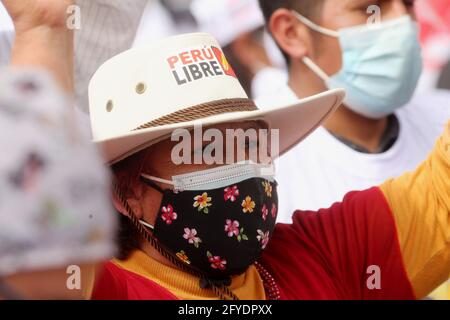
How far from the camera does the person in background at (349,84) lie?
246 cm

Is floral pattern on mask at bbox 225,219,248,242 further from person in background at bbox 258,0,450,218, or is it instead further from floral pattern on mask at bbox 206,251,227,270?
person in background at bbox 258,0,450,218

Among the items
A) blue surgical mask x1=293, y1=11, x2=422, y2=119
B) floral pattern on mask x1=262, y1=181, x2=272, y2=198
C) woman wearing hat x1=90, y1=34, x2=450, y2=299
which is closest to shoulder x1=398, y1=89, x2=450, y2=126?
blue surgical mask x1=293, y1=11, x2=422, y2=119

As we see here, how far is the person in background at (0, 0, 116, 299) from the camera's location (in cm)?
68

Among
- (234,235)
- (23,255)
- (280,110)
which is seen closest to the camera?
(23,255)

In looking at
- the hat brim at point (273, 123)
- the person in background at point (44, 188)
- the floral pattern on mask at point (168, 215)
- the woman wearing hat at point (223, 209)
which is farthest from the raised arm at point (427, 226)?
the person in background at point (44, 188)

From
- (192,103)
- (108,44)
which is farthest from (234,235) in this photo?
(108,44)

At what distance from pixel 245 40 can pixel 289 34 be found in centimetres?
14

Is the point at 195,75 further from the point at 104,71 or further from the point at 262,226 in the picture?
the point at 262,226

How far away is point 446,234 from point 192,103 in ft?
1.94

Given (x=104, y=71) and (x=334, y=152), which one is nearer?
(x=104, y=71)

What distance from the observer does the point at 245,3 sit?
2529 mm

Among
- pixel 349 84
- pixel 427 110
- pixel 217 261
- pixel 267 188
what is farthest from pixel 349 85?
pixel 217 261

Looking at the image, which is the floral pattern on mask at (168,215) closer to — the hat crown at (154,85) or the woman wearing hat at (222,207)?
the woman wearing hat at (222,207)

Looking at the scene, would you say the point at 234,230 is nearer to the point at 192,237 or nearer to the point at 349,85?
the point at 192,237
